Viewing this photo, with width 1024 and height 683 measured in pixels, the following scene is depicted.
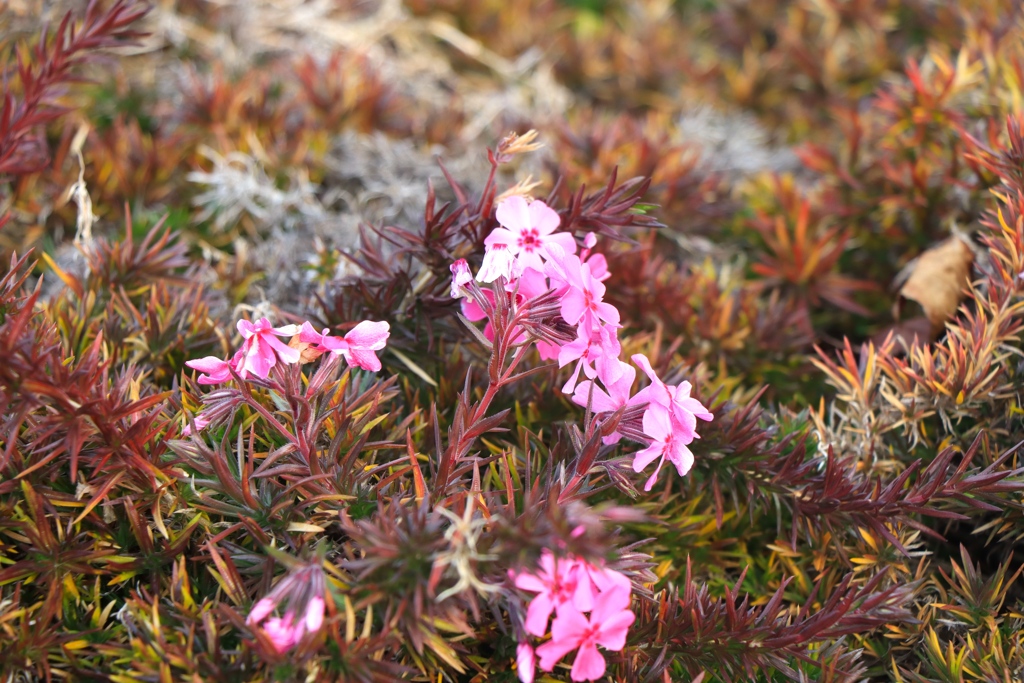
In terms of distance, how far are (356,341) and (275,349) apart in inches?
6.5

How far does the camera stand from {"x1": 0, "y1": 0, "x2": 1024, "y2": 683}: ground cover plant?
4.67ft

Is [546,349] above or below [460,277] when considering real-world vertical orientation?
below

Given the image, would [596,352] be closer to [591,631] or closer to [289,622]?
[591,631]

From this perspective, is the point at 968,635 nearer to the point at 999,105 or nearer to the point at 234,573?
the point at 234,573

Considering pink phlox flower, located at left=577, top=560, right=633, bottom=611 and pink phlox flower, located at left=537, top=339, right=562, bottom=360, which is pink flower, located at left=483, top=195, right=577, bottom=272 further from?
pink phlox flower, located at left=577, top=560, right=633, bottom=611

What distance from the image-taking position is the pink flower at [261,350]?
150 centimetres

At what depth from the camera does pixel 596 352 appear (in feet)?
5.08

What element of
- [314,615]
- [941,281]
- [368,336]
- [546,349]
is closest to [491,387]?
[546,349]

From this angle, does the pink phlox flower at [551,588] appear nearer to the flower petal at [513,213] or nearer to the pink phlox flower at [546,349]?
the pink phlox flower at [546,349]

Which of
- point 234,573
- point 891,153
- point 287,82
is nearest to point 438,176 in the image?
point 287,82

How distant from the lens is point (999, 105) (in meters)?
2.67

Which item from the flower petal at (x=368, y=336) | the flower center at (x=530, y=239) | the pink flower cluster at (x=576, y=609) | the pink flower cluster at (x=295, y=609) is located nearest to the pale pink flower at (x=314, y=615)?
the pink flower cluster at (x=295, y=609)

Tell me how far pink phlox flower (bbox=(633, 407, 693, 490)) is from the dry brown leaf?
123 centimetres

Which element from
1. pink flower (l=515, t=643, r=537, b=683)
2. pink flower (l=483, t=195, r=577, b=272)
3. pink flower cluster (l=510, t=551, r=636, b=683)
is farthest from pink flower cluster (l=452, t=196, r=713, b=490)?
pink flower (l=515, t=643, r=537, b=683)
